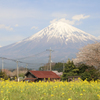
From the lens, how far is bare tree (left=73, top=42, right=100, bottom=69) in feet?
131

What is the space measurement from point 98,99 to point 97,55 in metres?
35.5

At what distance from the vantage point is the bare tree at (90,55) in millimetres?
39794

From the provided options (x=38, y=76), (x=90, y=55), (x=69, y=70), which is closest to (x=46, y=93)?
(x=69, y=70)

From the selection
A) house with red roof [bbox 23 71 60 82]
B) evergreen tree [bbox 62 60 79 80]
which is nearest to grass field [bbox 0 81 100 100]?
evergreen tree [bbox 62 60 79 80]

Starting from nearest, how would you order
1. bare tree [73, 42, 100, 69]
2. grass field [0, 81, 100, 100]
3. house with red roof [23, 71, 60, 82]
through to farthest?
grass field [0, 81, 100, 100] → bare tree [73, 42, 100, 69] → house with red roof [23, 71, 60, 82]

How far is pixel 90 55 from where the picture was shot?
42.4m

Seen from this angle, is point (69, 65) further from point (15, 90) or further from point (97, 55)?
point (15, 90)

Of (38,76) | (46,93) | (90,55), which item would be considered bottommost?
(38,76)

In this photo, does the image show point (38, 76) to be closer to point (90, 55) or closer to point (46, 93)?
point (90, 55)

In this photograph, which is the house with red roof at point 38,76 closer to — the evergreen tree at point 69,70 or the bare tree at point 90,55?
the evergreen tree at point 69,70

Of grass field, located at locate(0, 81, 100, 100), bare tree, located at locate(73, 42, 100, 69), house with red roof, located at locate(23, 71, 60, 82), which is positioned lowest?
house with red roof, located at locate(23, 71, 60, 82)

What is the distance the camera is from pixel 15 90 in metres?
8.17

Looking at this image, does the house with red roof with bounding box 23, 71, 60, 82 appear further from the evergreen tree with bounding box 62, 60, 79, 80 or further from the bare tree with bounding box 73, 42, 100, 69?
the bare tree with bounding box 73, 42, 100, 69

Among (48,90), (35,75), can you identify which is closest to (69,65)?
(35,75)
